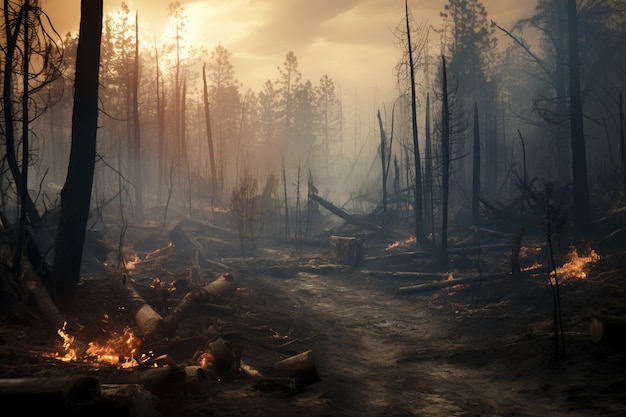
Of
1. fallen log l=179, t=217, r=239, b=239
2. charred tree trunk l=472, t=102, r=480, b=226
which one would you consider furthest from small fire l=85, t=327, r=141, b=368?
fallen log l=179, t=217, r=239, b=239

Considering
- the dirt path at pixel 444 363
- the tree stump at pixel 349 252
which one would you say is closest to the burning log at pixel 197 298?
the dirt path at pixel 444 363

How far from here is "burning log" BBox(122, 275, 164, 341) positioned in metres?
7.76

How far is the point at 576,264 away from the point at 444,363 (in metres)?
7.26

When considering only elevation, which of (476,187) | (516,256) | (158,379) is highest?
(476,187)

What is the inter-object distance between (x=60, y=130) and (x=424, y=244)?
36.8 meters

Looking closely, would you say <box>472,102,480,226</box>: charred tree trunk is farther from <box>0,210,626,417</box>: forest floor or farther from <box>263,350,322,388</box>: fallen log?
<box>263,350,322,388</box>: fallen log

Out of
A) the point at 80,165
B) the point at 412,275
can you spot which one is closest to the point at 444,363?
the point at 80,165

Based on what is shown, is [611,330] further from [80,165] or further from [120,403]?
[80,165]

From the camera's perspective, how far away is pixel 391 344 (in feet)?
32.6

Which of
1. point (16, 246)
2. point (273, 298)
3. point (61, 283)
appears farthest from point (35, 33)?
point (273, 298)

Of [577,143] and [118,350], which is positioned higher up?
[577,143]

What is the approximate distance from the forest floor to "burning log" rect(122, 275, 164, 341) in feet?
0.88

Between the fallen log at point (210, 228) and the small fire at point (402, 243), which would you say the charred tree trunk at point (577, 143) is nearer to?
the small fire at point (402, 243)

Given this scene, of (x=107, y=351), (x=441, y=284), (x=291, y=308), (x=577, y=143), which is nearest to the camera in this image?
(x=107, y=351)
